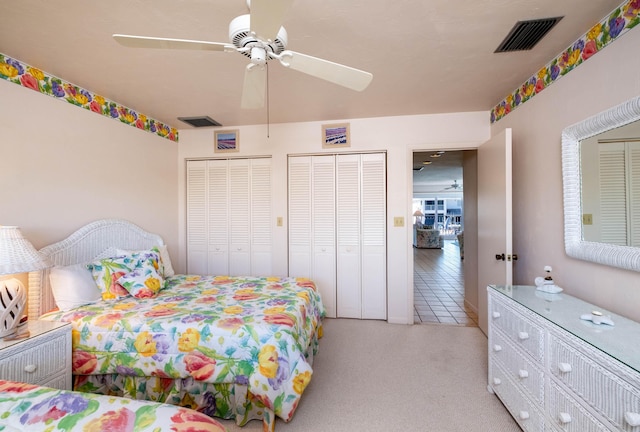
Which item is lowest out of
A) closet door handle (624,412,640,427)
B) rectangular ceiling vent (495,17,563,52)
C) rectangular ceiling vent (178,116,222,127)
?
closet door handle (624,412,640,427)

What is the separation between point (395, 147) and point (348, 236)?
1.22 meters

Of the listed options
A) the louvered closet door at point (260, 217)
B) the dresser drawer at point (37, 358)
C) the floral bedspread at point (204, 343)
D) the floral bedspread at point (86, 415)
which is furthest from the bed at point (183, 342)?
the louvered closet door at point (260, 217)

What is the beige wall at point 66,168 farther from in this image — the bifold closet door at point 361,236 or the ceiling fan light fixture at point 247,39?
the bifold closet door at point 361,236

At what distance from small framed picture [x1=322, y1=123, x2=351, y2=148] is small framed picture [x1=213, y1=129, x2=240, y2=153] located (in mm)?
1162

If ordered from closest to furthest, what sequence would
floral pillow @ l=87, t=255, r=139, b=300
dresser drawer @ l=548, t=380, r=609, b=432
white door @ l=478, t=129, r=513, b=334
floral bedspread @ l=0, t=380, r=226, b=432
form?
floral bedspread @ l=0, t=380, r=226, b=432
dresser drawer @ l=548, t=380, r=609, b=432
floral pillow @ l=87, t=255, r=139, b=300
white door @ l=478, t=129, r=513, b=334

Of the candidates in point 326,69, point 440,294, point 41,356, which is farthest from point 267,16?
point 440,294

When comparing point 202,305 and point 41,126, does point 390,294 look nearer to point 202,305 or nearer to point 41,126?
point 202,305

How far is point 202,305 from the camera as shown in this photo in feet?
7.13

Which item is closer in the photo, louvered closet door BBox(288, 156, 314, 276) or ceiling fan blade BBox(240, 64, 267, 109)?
ceiling fan blade BBox(240, 64, 267, 109)

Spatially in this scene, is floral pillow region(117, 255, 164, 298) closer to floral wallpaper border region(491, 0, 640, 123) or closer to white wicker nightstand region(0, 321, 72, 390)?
white wicker nightstand region(0, 321, 72, 390)

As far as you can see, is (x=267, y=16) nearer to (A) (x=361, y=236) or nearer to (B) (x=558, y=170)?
(B) (x=558, y=170)

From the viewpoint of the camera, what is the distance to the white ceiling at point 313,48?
160 cm

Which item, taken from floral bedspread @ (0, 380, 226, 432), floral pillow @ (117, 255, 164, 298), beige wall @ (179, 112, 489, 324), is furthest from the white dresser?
floral pillow @ (117, 255, 164, 298)

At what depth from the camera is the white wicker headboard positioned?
213 cm
